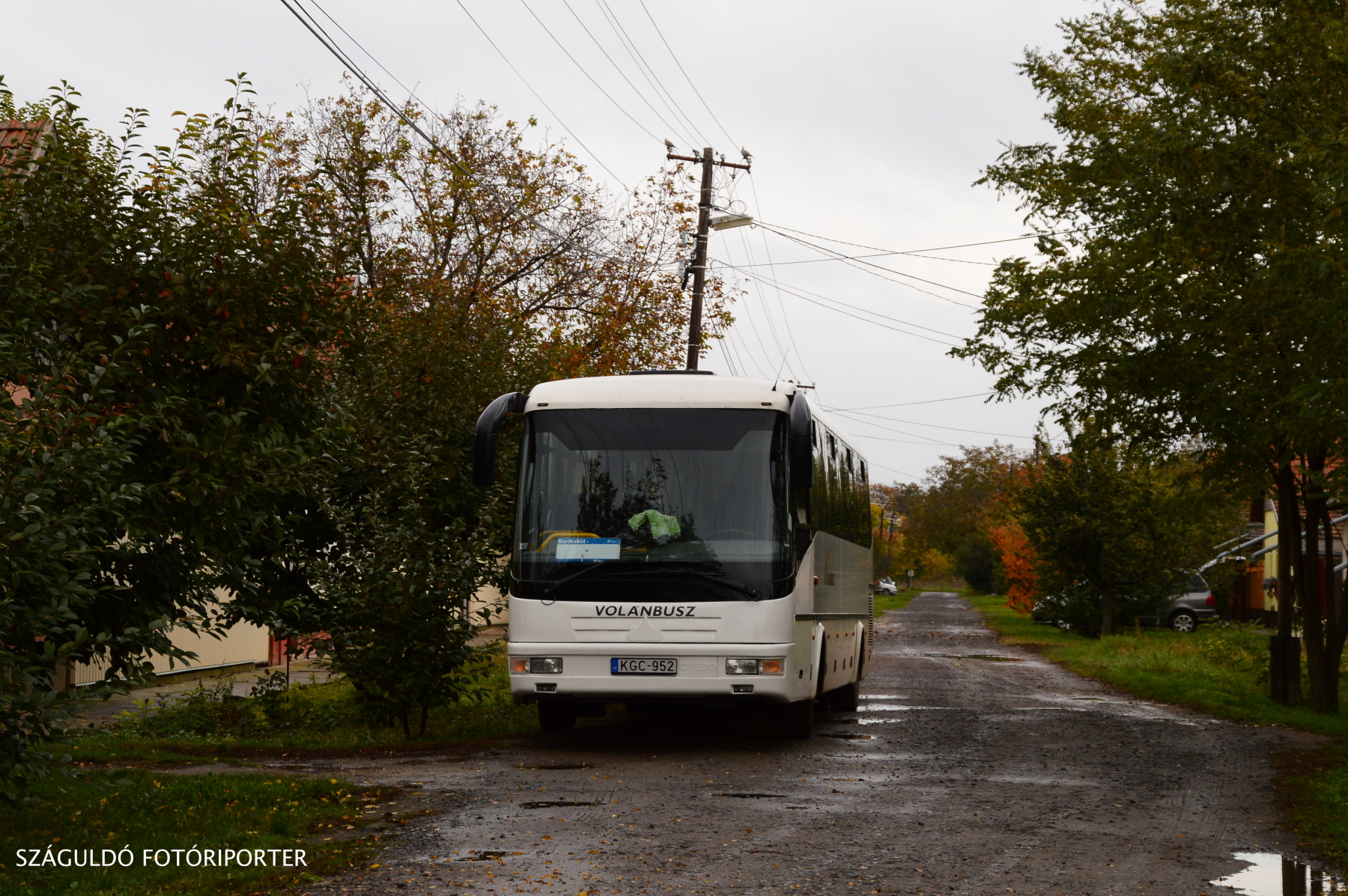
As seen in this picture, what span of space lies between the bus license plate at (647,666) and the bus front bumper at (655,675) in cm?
1

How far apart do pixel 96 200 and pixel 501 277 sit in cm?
2188

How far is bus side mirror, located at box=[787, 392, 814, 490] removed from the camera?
11.8 m

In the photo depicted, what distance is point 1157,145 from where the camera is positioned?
14.3 meters

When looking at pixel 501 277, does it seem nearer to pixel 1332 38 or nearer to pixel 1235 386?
pixel 1235 386

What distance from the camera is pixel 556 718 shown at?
43.9 ft

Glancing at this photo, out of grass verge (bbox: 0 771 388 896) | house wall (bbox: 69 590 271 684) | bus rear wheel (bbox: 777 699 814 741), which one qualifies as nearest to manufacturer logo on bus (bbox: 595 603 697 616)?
bus rear wheel (bbox: 777 699 814 741)

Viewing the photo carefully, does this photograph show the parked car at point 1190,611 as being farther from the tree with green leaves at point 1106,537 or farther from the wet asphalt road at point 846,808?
the wet asphalt road at point 846,808

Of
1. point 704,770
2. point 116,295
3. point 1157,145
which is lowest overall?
point 704,770

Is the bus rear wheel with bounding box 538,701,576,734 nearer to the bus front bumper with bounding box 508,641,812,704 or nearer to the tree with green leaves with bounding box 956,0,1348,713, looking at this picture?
the bus front bumper with bounding box 508,641,812,704

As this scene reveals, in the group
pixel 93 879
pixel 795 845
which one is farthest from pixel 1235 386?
pixel 93 879

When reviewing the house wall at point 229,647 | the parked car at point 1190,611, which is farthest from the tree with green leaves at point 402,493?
the parked car at point 1190,611

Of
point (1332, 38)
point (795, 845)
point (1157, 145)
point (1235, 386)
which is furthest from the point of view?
point (1235, 386)

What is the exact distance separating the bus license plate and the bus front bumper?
1cm

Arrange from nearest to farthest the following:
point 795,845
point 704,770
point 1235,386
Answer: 1. point 795,845
2. point 704,770
3. point 1235,386
